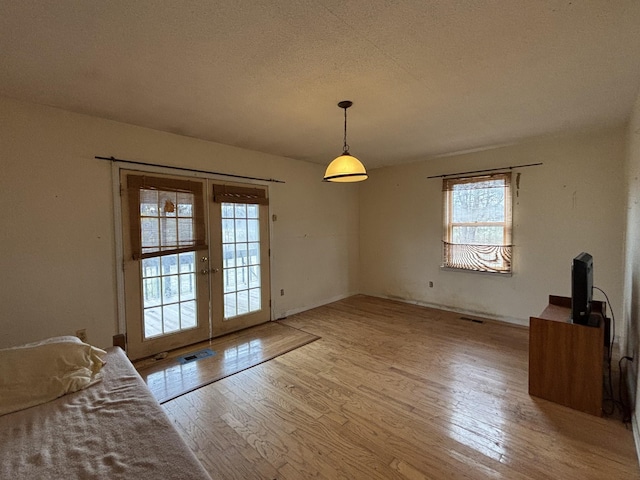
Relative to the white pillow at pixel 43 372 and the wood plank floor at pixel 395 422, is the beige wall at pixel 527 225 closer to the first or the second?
the wood plank floor at pixel 395 422

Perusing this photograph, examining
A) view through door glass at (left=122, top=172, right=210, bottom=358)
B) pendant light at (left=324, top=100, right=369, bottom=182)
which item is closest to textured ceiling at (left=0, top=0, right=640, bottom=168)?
pendant light at (left=324, top=100, right=369, bottom=182)

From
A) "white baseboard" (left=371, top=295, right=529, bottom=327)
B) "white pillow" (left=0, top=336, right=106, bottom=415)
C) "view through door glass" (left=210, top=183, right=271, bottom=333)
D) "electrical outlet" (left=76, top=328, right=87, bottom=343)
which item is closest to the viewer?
"white pillow" (left=0, top=336, right=106, bottom=415)

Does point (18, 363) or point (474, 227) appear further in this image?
point (474, 227)

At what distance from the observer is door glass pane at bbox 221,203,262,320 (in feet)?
13.5

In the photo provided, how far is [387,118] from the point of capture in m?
3.16

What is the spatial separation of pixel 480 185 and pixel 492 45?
120 inches

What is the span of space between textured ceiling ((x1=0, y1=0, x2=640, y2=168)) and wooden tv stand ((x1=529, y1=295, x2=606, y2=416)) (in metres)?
1.99

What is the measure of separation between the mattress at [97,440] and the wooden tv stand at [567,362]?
8.85 ft

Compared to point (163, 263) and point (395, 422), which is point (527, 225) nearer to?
point (395, 422)

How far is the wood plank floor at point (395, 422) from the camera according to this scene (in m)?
1.80

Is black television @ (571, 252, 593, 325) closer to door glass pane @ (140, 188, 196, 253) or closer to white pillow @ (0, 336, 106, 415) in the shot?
white pillow @ (0, 336, 106, 415)

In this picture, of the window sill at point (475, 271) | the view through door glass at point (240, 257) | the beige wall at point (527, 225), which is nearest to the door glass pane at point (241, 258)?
the view through door glass at point (240, 257)

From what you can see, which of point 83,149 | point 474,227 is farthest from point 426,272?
point 83,149

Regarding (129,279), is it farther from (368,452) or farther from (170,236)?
(368,452)
